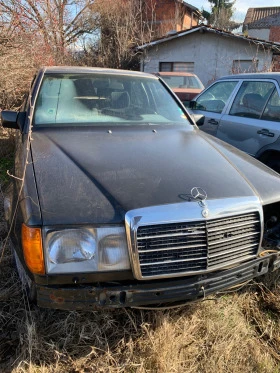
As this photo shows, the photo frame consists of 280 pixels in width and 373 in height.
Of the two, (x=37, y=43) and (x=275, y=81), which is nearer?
(x=275, y=81)

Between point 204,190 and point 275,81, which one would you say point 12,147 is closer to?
point 275,81

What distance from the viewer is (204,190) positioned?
2.07m

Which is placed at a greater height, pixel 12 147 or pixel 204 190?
pixel 204 190

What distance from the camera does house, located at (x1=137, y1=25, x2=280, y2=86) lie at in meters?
16.4

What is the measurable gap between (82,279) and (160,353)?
2.30 ft

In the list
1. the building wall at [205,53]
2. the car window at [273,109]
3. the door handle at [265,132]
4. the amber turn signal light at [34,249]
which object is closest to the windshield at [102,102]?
the door handle at [265,132]

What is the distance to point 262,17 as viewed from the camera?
129 ft

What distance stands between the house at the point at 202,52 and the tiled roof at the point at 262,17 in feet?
71.3

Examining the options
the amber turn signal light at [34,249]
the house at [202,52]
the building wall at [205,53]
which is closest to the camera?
the amber turn signal light at [34,249]

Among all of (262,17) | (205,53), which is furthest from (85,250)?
(262,17)

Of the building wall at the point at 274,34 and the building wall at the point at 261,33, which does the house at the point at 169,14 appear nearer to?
the building wall at the point at 274,34

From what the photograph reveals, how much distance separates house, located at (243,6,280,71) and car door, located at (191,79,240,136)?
2971cm

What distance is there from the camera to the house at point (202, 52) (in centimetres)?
1645

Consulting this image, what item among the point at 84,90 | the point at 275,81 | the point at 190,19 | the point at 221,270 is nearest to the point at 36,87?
the point at 84,90
